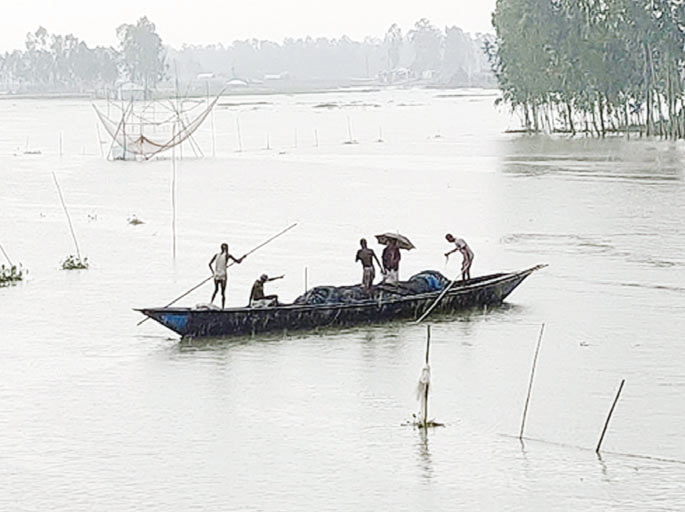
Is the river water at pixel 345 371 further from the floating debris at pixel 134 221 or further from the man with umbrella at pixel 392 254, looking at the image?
the man with umbrella at pixel 392 254

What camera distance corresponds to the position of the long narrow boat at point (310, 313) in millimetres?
20984

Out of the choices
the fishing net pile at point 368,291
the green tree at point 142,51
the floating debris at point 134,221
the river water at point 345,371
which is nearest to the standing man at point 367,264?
the fishing net pile at point 368,291

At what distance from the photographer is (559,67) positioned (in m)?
68.2

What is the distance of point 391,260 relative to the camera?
75.6 feet

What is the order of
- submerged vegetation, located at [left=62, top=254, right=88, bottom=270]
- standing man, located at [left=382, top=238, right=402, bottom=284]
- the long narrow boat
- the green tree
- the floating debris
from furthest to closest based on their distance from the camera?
the green tree → the floating debris → submerged vegetation, located at [left=62, top=254, right=88, bottom=270] → standing man, located at [left=382, top=238, right=402, bottom=284] → the long narrow boat

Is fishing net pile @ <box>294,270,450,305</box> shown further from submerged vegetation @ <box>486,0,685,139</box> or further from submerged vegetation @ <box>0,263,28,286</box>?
submerged vegetation @ <box>486,0,685,139</box>

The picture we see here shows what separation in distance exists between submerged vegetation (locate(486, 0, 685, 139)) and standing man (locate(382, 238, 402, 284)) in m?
41.1

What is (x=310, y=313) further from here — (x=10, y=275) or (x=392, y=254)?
(x=10, y=275)

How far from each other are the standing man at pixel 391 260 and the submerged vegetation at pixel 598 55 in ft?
135

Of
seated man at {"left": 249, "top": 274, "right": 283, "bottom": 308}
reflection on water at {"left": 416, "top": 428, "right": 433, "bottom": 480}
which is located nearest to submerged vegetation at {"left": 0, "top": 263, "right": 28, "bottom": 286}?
seated man at {"left": 249, "top": 274, "right": 283, "bottom": 308}

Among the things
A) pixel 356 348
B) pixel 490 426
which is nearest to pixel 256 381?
pixel 356 348

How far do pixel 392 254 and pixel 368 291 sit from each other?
932 mm

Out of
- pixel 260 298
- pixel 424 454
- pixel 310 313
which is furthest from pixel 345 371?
pixel 424 454

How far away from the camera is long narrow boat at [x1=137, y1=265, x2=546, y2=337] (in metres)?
21.0
